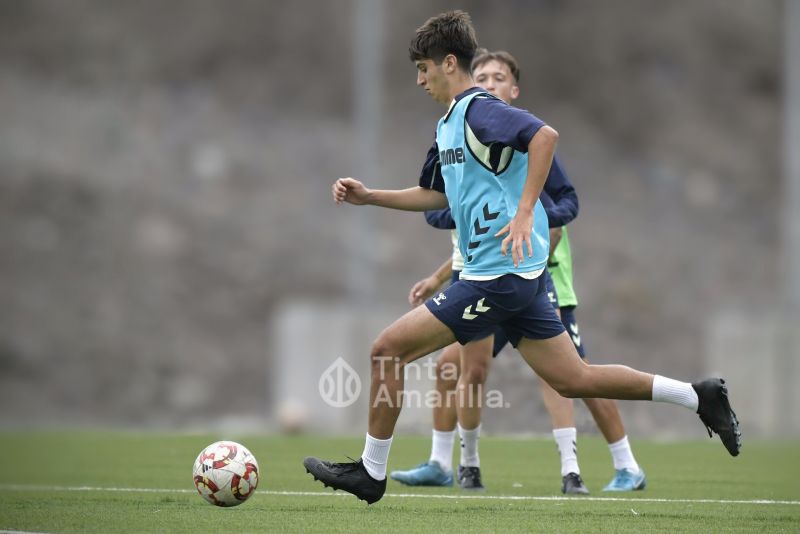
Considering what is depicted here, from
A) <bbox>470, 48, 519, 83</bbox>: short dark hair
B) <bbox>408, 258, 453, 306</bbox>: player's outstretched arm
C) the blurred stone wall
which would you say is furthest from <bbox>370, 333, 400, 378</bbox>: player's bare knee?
the blurred stone wall

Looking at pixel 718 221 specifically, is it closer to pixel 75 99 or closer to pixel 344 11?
pixel 344 11

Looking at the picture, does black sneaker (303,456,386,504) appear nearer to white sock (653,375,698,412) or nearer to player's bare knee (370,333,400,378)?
player's bare knee (370,333,400,378)

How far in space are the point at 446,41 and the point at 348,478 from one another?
2118mm

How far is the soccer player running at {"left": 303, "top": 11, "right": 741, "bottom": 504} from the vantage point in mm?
5539

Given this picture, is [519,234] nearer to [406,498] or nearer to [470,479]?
[406,498]

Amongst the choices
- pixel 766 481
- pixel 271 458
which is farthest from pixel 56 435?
pixel 766 481

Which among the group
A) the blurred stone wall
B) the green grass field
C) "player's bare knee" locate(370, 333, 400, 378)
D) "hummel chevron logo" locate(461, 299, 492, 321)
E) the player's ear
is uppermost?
the blurred stone wall

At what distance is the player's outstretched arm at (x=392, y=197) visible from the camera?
19.9ft

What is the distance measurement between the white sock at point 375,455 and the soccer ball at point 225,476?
614 mm

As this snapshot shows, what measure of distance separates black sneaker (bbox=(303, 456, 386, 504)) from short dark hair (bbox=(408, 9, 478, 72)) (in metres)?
1.97

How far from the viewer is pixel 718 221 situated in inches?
1117

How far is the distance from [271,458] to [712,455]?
3.90 meters

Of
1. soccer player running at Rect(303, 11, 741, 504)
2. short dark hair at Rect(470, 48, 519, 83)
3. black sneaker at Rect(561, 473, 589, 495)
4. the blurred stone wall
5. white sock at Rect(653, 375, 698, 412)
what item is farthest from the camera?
the blurred stone wall

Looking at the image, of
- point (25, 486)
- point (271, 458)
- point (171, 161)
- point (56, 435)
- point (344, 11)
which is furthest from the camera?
point (344, 11)
